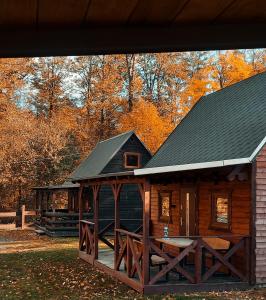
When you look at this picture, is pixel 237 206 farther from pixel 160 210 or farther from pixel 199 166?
pixel 160 210

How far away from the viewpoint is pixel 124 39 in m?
1.86

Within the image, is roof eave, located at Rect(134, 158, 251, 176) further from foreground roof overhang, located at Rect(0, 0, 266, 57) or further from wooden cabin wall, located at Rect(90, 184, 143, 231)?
wooden cabin wall, located at Rect(90, 184, 143, 231)

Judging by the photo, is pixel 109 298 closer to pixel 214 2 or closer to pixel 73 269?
pixel 73 269

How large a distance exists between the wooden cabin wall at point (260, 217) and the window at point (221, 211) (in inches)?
52.3

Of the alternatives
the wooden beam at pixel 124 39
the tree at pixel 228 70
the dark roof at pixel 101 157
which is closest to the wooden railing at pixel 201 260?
the wooden beam at pixel 124 39

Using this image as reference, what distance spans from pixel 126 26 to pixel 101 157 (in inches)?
1087

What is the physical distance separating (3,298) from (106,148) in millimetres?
19315

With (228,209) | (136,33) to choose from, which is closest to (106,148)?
(228,209)

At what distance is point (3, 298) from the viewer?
452 inches

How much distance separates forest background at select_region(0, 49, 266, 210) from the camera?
1398 inches

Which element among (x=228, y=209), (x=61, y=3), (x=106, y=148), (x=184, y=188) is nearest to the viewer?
(x=61, y=3)

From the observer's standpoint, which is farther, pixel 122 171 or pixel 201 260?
pixel 122 171

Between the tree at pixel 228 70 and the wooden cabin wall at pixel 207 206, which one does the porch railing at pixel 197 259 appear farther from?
the tree at pixel 228 70

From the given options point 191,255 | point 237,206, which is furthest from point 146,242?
point 191,255
